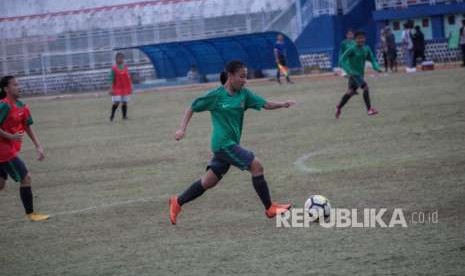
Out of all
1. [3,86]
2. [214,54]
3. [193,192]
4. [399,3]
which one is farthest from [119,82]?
[399,3]

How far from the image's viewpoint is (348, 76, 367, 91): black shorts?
1914cm

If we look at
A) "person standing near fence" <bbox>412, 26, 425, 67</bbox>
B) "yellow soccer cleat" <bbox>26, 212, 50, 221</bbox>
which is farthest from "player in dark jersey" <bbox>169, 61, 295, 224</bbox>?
"person standing near fence" <bbox>412, 26, 425, 67</bbox>

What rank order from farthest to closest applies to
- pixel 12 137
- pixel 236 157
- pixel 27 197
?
pixel 27 197, pixel 12 137, pixel 236 157

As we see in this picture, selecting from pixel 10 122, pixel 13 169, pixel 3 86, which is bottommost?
pixel 13 169

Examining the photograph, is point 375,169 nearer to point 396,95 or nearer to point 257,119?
point 257,119

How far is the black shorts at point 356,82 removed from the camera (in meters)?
19.1

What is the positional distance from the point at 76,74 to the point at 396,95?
2783 cm

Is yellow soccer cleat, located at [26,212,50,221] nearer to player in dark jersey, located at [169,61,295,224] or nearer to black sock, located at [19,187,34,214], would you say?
black sock, located at [19,187,34,214]

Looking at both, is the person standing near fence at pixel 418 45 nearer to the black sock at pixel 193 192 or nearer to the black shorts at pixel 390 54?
the black shorts at pixel 390 54

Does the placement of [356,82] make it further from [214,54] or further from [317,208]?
[214,54]

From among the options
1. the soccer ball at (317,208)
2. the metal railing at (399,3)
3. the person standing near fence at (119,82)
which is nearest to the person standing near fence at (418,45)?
the metal railing at (399,3)

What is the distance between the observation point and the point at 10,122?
10281 mm

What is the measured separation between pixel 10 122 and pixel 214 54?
3351 cm

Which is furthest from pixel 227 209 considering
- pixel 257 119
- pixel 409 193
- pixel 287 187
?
pixel 257 119
